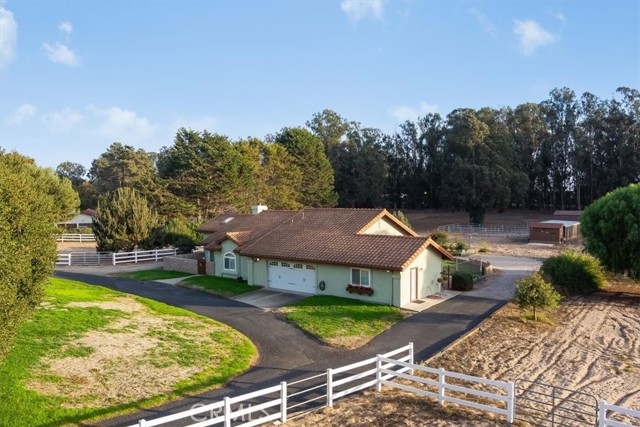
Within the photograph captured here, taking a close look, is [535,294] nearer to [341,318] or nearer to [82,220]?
[341,318]

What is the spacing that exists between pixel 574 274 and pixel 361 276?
1415cm

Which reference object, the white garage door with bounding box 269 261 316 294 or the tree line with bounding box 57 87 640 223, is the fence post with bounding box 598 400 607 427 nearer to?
the white garage door with bounding box 269 261 316 294

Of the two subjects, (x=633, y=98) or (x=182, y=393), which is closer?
(x=182, y=393)

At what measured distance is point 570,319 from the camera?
77.0ft

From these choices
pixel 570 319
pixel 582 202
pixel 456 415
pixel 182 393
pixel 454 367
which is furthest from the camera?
pixel 582 202

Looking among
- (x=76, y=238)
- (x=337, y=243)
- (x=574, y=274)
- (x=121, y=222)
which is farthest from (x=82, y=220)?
(x=574, y=274)

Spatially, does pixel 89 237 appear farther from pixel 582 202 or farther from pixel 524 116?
pixel 582 202

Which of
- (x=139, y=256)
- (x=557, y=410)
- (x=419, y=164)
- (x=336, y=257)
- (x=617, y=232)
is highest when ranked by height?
(x=419, y=164)

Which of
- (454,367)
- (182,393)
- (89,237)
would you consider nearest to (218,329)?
(182,393)

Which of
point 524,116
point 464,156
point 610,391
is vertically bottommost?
point 610,391

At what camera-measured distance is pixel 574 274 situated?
2984 cm

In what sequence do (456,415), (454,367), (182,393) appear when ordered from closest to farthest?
(456,415), (182,393), (454,367)

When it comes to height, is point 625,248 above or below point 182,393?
above

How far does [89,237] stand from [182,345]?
168ft
